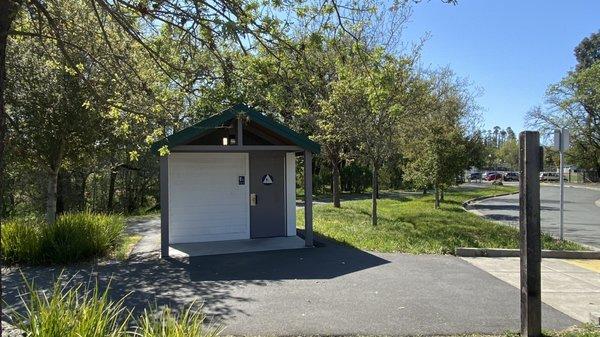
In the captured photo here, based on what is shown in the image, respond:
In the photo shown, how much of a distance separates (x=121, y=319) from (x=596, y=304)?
21.1 feet

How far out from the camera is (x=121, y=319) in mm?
6062

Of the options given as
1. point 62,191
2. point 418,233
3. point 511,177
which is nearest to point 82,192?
point 62,191

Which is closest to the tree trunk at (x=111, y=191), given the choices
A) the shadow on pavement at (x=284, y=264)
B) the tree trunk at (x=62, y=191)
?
the tree trunk at (x=62, y=191)

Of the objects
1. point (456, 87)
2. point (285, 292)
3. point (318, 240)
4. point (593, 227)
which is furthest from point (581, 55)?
point (285, 292)

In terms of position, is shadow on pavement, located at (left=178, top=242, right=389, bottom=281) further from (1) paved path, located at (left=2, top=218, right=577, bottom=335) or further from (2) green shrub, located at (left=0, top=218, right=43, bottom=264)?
(2) green shrub, located at (left=0, top=218, right=43, bottom=264)

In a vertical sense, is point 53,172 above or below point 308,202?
above

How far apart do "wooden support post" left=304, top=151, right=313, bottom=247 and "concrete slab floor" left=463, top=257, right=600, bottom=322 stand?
3.39m

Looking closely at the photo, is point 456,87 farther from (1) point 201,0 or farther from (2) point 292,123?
(1) point 201,0

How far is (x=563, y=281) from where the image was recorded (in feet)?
27.8

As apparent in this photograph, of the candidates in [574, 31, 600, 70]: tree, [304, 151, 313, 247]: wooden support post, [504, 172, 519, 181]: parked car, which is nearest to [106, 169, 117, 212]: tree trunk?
[304, 151, 313, 247]: wooden support post

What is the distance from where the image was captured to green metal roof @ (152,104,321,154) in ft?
33.1

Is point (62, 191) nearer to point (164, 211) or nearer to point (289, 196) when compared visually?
point (289, 196)

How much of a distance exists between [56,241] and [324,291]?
560cm

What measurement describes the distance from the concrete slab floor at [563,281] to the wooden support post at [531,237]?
128 cm
